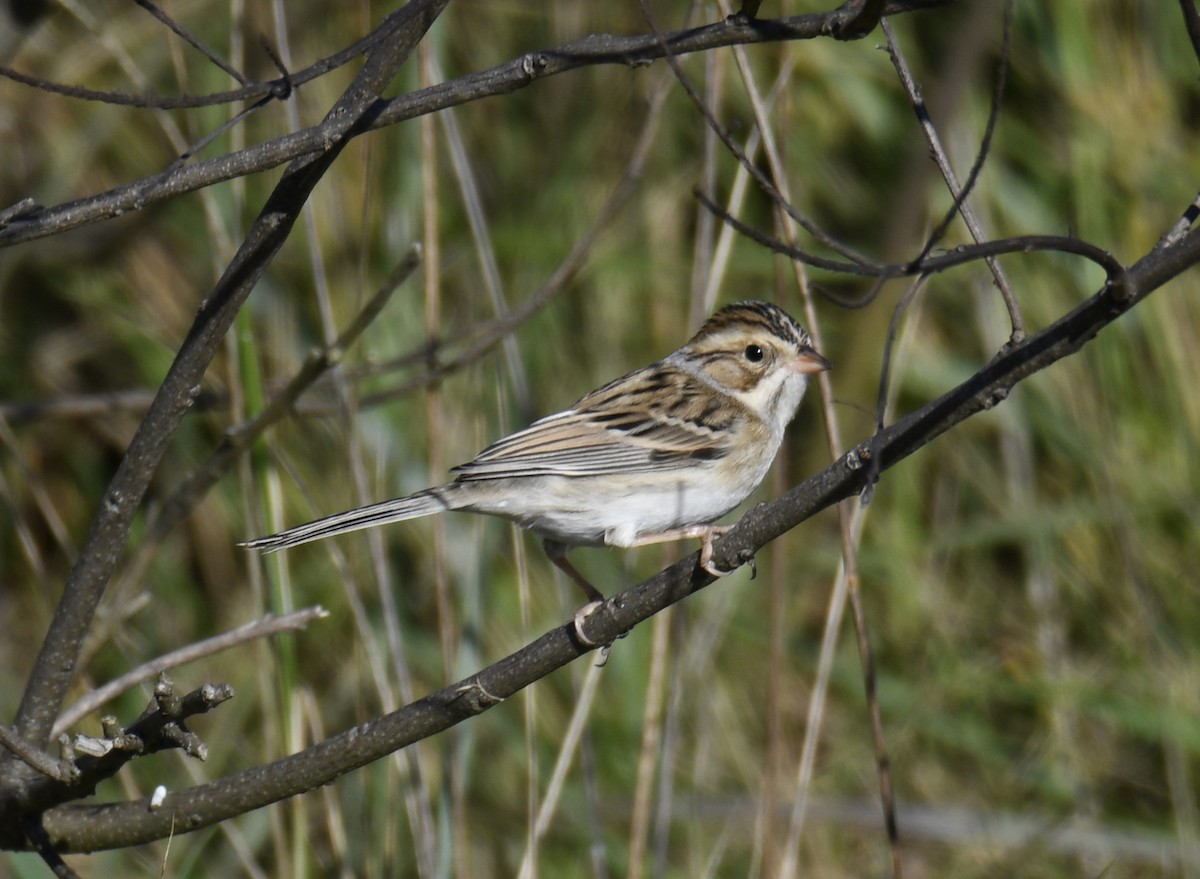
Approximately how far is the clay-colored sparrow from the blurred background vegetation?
3.15 feet

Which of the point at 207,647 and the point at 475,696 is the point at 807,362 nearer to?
the point at 475,696

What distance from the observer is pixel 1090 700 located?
470 centimetres

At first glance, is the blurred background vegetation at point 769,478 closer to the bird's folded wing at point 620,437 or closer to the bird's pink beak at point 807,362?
the bird's folded wing at point 620,437

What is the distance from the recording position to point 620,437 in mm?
3725

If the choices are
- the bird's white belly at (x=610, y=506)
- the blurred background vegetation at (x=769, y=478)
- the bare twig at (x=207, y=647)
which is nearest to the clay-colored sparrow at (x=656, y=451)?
the bird's white belly at (x=610, y=506)

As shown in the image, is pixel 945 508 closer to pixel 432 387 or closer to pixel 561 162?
pixel 561 162

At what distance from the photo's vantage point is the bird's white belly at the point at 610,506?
137 inches

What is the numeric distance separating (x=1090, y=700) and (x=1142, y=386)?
118cm

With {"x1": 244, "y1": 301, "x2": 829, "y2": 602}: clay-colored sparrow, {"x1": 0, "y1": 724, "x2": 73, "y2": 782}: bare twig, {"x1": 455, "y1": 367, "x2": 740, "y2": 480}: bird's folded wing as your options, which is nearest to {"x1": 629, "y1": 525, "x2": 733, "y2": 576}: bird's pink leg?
{"x1": 244, "y1": 301, "x2": 829, "y2": 602}: clay-colored sparrow

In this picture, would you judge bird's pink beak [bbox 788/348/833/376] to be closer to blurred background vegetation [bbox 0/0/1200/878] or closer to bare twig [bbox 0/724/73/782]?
blurred background vegetation [bbox 0/0/1200/878]

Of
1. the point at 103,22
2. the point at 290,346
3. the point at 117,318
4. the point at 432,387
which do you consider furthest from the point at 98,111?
the point at 432,387

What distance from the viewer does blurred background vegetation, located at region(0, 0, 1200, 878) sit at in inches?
190

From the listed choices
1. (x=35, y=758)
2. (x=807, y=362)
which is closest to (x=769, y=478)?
(x=807, y=362)

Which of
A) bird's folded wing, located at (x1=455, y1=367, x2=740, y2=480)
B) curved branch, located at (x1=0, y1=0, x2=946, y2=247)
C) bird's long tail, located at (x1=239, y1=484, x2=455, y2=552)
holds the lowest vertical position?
bird's long tail, located at (x1=239, y1=484, x2=455, y2=552)
